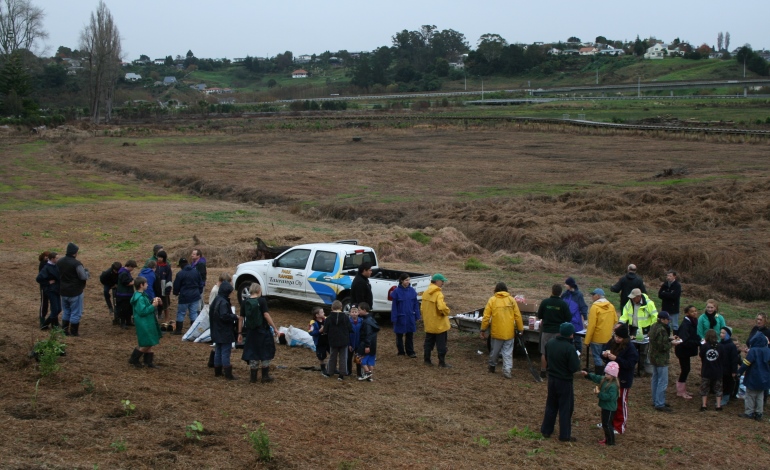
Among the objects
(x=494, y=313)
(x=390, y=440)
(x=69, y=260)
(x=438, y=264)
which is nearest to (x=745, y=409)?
(x=494, y=313)

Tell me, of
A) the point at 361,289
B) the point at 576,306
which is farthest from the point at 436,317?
the point at 576,306

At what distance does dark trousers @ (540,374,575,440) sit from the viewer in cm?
960

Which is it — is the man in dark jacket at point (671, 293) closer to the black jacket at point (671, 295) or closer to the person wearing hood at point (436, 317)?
the black jacket at point (671, 295)

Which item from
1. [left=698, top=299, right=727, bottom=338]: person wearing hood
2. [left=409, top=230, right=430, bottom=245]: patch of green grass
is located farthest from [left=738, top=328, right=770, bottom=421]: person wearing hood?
[left=409, top=230, right=430, bottom=245]: patch of green grass

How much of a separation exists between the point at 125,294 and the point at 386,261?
10.8 meters

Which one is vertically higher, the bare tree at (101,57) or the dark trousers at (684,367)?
the bare tree at (101,57)

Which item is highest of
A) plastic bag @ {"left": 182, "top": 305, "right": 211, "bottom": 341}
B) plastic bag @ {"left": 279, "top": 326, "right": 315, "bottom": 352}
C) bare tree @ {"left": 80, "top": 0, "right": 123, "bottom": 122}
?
bare tree @ {"left": 80, "top": 0, "right": 123, "bottom": 122}

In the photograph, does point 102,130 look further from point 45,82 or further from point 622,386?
point 622,386

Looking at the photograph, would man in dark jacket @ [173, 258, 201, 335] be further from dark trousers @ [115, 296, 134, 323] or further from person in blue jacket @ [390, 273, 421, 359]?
person in blue jacket @ [390, 273, 421, 359]

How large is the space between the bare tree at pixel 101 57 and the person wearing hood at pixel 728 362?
106 metres

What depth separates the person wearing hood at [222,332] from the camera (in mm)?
10898

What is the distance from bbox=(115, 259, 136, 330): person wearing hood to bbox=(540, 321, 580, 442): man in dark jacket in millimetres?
7873

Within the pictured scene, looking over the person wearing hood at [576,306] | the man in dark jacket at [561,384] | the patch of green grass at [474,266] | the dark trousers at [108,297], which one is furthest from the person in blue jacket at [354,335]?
the patch of green grass at [474,266]

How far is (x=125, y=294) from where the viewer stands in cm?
1371
